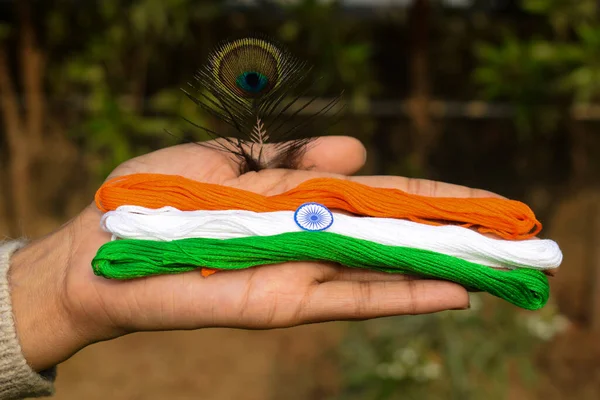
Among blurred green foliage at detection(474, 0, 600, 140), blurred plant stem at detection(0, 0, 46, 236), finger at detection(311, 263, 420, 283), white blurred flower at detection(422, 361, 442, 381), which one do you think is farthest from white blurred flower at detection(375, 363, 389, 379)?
blurred plant stem at detection(0, 0, 46, 236)

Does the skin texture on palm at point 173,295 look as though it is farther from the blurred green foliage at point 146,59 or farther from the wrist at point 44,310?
the blurred green foliage at point 146,59

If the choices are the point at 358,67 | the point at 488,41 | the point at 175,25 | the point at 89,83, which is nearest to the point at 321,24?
the point at 358,67

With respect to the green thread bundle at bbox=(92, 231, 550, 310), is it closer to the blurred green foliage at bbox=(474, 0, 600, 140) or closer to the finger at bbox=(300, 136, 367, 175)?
the finger at bbox=(300, 136, 367, 175)

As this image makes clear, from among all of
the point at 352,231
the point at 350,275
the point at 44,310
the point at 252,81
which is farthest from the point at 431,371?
the point at 44,310

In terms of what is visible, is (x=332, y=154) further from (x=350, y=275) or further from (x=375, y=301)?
(x=375, y=301)

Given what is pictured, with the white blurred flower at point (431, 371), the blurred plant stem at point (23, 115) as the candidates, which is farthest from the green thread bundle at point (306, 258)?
the blurred plant stem at point (23, 115)
